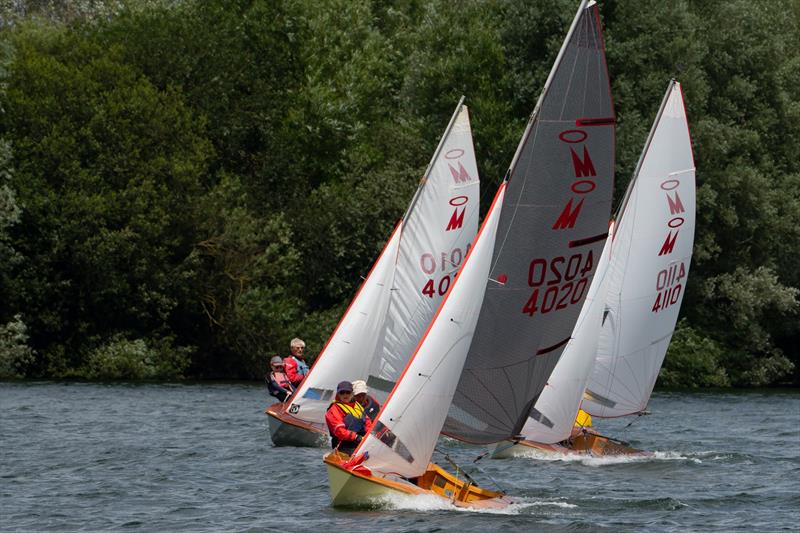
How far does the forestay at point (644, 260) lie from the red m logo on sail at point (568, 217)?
9.60 m

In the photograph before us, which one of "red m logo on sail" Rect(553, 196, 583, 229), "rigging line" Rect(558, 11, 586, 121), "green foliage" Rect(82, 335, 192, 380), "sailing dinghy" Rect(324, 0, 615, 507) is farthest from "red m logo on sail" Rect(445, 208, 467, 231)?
"green foliage" Rect(82, 335, 192, 380)

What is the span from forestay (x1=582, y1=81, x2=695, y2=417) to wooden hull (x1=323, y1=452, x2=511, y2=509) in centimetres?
902

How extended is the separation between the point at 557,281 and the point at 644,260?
979cm

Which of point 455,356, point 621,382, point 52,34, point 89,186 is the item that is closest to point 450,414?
point 455,356

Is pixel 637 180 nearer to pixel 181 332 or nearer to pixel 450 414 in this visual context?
pixel 450 414

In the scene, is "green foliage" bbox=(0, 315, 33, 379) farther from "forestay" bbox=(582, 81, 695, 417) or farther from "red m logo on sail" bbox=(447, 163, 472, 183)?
"forestay" bbox=(582, 81, 695, 417)

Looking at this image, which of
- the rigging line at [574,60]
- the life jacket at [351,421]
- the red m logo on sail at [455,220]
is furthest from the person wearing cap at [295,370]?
the rigging line at [574,60]

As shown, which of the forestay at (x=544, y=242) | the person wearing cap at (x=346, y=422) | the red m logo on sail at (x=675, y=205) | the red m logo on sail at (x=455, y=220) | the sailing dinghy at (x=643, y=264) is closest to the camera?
the forestay at (x=544, y=242)

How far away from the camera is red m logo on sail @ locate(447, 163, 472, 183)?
3200 centimetres

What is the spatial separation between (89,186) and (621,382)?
2437 cm

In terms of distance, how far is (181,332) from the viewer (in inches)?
2072

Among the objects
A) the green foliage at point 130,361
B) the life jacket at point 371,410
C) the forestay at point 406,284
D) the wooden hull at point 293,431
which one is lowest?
the green foliage at point 130,361

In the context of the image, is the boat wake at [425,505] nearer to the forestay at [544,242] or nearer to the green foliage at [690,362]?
the forestay at [544,242]

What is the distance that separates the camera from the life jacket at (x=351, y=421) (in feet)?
71.1
